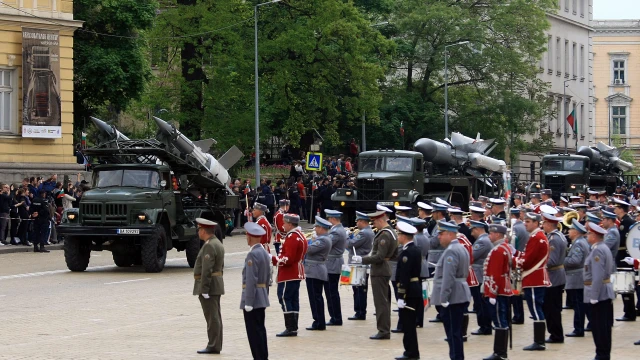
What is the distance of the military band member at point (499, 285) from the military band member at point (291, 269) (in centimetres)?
310

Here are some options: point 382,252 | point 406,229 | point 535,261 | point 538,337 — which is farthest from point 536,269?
point 382,252

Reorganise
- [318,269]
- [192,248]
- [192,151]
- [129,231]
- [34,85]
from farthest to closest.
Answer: [34,85]
[192,151]
[192,248]
[129,231]
[318,269]

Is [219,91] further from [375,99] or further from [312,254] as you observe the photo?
[312,254]

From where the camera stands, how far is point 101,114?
5628 cm

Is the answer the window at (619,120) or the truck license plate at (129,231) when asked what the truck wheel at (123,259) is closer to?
the truck license plate at (129,231)

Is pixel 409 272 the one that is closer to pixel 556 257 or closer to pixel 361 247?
pixel 556 257

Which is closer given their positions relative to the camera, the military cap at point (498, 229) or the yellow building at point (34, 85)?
the military cap at point (498, 229)

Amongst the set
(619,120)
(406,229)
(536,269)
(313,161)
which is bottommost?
(536,269)

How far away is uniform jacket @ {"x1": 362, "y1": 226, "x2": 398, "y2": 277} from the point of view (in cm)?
1748

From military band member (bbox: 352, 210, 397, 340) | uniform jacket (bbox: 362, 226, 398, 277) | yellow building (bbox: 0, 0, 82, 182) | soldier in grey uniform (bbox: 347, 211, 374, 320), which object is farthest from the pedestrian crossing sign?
uniform jacket (bbox: 362, 226, 398, 277)

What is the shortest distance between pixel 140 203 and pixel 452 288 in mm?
13652

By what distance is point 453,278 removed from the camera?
1496cm

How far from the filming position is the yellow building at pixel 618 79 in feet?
379

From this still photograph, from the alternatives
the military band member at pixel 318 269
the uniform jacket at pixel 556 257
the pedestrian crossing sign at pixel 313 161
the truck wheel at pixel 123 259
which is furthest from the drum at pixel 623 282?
the pedestrian crossing sign at pixel 313 161
